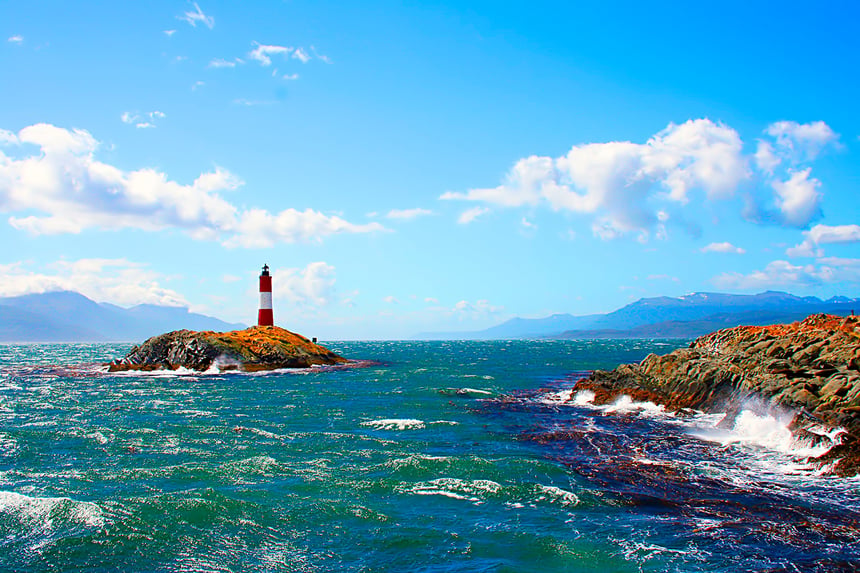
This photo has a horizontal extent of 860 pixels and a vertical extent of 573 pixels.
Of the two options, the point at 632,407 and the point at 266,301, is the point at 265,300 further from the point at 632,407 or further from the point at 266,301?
the point at 632,407

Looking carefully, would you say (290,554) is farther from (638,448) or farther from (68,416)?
(68,416)

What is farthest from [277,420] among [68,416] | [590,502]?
[590,502]

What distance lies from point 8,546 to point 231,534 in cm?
546

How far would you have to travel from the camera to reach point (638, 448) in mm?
25094

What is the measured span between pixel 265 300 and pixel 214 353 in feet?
58.8

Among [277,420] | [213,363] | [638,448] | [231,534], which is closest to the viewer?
[231,534]

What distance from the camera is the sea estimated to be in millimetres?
13391

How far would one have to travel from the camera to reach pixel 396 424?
31.4 m

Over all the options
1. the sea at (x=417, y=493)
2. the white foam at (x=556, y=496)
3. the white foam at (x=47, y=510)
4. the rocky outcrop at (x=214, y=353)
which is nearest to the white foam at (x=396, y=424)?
the sea at (x=417, y=493)

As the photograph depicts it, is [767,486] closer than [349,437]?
Yes

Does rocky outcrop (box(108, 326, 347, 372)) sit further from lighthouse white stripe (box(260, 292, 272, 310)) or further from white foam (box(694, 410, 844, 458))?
white foam (box(694, 410, 844, 458))

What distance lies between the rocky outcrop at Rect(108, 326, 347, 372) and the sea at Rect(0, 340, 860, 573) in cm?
3562

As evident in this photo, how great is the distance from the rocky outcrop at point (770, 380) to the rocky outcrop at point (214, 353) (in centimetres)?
4509

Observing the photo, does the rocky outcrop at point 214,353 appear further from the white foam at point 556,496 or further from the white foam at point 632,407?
the white foam at point 556,496
